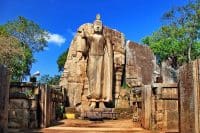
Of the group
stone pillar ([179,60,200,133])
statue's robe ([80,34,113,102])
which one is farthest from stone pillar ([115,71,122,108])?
stone pillar ([179,60,200,133])

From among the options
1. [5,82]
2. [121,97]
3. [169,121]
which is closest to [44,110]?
[169,121]

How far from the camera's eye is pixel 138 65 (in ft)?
65.1

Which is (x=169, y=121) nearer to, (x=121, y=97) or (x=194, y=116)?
(x=194, y=116)

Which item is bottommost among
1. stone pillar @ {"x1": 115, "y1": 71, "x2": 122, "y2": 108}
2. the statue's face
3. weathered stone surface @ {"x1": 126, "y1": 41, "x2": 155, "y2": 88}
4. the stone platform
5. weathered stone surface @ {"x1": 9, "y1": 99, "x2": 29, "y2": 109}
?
the stone platform

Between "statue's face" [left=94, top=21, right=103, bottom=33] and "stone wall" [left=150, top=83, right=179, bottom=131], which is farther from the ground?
Result: "statue's face" [left=94, top=21, right=103, bottom=33]

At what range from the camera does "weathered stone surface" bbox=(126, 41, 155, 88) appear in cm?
1925

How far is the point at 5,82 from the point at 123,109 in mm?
9889

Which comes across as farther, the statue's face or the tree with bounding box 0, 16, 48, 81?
the tree with bounding box 0, 16, 48, 81

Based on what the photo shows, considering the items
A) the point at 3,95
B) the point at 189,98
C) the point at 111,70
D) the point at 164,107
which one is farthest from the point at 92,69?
the point at 189,98

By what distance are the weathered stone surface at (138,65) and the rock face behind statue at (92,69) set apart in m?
0.54

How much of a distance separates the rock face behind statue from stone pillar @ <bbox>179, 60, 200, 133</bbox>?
10392mm

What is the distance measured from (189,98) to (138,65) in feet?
42.6

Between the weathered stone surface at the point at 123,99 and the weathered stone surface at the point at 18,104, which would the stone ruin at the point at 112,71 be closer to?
the weathered stone surface at the point at 123,99

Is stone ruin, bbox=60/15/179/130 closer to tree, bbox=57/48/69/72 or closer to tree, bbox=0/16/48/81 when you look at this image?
tree, bbox=0/16/48/81
